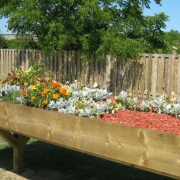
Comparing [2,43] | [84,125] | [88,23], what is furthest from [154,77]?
[2,43]

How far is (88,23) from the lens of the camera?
39.2 ft

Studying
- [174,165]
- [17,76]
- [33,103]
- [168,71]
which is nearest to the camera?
[174,165]

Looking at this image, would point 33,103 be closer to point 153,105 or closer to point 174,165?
point 153,105

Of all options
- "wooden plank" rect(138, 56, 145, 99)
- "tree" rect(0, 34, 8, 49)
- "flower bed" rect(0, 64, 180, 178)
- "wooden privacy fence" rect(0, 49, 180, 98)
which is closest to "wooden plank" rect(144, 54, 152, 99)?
"wooden privacy fence" rect(0, 49, 180, 98)

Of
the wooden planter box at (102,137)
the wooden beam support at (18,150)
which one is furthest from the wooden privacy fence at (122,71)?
the wooden planter box at (102,137)

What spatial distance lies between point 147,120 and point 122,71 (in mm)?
8513

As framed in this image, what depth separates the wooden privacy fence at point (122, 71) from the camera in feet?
35.2

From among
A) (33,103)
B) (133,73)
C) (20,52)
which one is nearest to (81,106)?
(33,103)

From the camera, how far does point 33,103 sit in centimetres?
396

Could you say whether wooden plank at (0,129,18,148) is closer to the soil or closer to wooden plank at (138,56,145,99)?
the soil

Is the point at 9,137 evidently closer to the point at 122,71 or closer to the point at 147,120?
the point at 147,120

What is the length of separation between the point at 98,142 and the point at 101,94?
1508mm

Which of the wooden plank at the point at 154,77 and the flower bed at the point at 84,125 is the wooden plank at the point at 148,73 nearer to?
the wooden plank at the point at 154,77

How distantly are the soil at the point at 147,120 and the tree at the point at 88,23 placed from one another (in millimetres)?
7142
